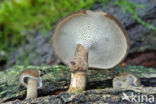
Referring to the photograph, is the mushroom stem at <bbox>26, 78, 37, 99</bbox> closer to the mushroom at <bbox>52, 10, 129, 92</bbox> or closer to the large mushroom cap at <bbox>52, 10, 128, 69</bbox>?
the mushroom at <bbox>52, 10, 129, 92</bbox>

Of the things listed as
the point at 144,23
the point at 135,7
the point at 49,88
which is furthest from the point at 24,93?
the point at 135,7

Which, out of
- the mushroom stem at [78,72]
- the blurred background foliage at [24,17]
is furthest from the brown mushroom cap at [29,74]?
the blurred background foliage at [24,17]

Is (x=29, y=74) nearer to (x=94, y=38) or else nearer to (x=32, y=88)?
(x=32, y=88)

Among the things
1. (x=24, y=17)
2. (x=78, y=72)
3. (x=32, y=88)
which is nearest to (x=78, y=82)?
(x=78, y=72)

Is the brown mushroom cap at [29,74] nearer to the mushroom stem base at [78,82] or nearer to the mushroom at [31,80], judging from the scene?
the mushroom at [31,80]

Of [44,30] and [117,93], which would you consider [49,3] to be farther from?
[117,93]

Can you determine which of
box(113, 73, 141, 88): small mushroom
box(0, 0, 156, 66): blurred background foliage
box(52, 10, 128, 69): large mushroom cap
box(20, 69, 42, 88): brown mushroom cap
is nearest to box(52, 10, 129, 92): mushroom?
box(52, 10, 128, 69): large mushroom cap
